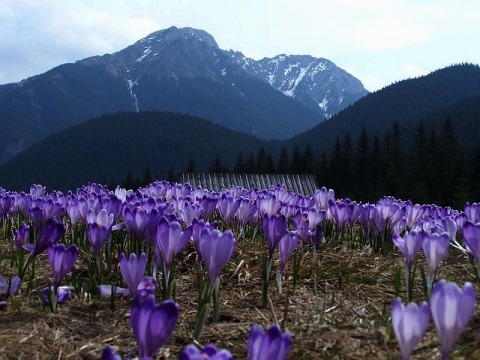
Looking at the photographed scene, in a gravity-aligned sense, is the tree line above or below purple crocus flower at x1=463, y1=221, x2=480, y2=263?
above

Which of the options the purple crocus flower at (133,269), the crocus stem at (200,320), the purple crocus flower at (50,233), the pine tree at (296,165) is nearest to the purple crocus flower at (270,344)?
the crocus stem at (200,320)

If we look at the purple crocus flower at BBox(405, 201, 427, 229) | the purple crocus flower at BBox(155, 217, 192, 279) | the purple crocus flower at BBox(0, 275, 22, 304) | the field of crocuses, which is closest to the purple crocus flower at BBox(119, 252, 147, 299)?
the field of crocuses

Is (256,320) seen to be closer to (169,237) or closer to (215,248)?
(215,248)

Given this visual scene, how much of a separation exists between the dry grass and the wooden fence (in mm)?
20720

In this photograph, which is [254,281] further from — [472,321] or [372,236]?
[372,236]

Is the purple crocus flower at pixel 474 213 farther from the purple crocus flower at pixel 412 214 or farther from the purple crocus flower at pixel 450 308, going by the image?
the purple crocus flower at pixel 450 308

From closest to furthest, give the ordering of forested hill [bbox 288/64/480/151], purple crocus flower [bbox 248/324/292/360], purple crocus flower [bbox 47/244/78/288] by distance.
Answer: purple crocus flower [bbox 248/324/292/360], purple crocus flower [bbox 47/244/78/288], forested hill [bbox 288/64/480/151]

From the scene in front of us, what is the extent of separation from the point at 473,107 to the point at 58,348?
147 metres

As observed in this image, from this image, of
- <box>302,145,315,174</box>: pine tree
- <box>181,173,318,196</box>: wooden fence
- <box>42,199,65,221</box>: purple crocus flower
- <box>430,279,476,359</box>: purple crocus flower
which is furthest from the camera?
<box>302,145,315,174</box>: pine tree

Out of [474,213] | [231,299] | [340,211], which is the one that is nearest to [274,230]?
[231,299]

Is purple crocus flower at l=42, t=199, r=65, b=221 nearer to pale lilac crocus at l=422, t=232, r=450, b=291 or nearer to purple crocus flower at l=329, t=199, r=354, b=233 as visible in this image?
purple crocus flower at l=329, t=199, r=354, b=233

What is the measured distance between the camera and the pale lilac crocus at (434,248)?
88.7 inches

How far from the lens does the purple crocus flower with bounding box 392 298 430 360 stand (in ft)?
4.10

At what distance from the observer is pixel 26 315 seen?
216 centimetres
